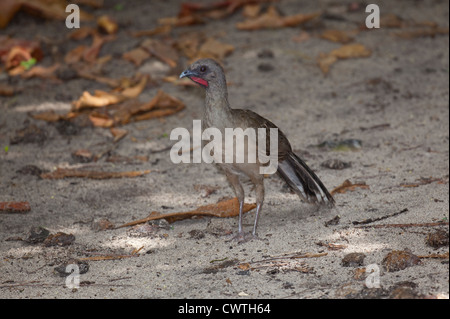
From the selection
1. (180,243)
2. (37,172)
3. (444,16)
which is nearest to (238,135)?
(180,243)

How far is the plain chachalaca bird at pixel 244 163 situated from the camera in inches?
181

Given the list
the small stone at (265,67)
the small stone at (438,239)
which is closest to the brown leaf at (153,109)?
the small stone at (265,67)

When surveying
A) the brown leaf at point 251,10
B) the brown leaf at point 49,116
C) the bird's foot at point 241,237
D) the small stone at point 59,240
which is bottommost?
the bird's foot at point 241,237

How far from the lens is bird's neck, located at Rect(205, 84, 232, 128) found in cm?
457

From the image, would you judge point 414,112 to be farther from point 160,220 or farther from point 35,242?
point 35,242

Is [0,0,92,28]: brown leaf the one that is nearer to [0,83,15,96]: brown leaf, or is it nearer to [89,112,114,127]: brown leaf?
[0,83,15,96]: brown leaf

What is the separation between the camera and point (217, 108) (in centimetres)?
460

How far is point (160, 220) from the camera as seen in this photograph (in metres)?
4.93

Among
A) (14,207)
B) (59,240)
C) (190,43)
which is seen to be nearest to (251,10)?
(190,43)

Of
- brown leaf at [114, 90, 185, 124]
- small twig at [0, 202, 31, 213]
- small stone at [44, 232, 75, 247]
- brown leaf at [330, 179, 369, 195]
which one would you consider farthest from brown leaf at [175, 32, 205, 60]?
small stone at [44, 232, 75, 247]

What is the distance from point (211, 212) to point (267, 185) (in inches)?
31.5

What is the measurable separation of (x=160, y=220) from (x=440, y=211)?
2079mm

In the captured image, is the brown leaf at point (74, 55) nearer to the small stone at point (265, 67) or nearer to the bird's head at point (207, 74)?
the small stone at point (265, 67)

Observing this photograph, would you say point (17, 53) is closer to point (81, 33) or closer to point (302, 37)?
point (81, 33)
